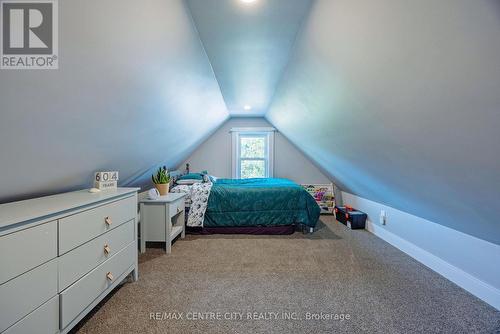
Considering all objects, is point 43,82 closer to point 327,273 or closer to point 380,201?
point 327,273

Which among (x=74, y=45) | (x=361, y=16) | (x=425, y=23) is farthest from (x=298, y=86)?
(x=74, y=45)

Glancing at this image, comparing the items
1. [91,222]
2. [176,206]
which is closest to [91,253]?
[91,222]

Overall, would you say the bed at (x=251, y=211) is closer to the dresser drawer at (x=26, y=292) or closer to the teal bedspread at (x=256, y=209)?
the teal bedspread at (x=256, y=209)

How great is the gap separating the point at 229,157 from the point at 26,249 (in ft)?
13.3

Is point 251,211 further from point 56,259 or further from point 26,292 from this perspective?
point 26,292

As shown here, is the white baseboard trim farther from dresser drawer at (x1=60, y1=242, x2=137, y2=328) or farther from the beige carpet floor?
dresser drawer at (x1=60, y1=242, x2=137, y2=328)

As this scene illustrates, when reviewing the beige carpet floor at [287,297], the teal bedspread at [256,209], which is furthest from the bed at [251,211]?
the beige carpet floor at [287,297]

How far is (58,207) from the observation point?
114 centimetres

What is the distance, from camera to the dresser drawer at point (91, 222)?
1149 millimetres

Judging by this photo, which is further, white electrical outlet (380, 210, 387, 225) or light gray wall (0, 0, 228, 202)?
white electrical outlet (380, 210, 387, 225)

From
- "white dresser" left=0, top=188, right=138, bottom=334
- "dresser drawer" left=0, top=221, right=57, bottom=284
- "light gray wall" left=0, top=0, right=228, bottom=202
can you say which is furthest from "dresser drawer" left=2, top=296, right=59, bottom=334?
"light gray wall" left=0, top=0, right=228, bottom=202

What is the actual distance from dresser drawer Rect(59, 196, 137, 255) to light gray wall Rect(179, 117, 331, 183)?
3170 millimetres

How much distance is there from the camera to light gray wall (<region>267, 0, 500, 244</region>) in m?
0.78

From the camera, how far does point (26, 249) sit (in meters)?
0.96
